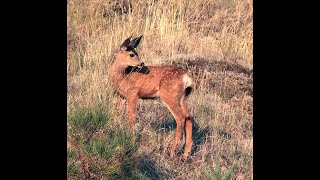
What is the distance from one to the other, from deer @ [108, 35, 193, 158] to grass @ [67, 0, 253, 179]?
0.16m

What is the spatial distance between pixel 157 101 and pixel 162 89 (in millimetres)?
A: 1074

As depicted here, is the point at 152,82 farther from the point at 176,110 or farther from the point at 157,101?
the point at 157,101

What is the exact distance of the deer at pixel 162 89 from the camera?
9.95 metres

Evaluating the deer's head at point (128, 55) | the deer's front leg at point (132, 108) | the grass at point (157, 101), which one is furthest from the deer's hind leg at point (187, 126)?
the deer's head at point (128, 55)

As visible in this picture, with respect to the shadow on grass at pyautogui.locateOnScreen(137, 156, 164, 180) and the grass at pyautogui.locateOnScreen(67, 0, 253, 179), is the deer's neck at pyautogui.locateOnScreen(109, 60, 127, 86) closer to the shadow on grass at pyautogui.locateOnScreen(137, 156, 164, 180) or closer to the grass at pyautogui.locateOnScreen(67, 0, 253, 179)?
the grass at pyautogui.locateOnScreen(67, 0, 253, 179)

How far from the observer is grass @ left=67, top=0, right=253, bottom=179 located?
27.8 feet

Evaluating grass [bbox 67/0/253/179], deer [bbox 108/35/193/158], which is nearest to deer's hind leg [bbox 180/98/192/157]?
deer [bbox 108/35/193/158]

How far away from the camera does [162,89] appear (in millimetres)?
10008

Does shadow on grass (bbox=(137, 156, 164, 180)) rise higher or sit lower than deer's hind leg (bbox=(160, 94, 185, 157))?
lower

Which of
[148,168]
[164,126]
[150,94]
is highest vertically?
[150,94]

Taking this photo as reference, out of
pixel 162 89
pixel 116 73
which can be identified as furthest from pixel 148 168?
pixel 116 73

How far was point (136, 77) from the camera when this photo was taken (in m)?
10.3
